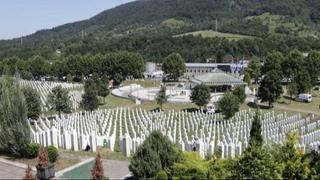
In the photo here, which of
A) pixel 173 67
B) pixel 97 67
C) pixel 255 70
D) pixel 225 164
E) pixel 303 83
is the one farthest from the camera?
pixel 97 67

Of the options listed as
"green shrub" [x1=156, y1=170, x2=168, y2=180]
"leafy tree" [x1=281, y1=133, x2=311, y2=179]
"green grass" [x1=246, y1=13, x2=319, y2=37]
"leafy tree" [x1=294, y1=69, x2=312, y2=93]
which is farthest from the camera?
"green grass" [x1=246, y1=13, x2=319, y2=37]

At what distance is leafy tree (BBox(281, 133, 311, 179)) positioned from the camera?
1920 cm

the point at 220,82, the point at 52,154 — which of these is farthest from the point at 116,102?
the point at 52,154

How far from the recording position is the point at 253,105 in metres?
59.8

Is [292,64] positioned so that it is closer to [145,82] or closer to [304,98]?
[304,98]

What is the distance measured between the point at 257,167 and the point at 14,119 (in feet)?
45.9

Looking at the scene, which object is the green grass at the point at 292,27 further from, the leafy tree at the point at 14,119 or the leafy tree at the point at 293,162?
the leafy tree at the point at 293,162

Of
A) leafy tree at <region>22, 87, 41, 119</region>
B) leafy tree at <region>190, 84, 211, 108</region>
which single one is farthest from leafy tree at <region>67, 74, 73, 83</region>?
leafy tree at <region>22, 87, 41, 119</region>

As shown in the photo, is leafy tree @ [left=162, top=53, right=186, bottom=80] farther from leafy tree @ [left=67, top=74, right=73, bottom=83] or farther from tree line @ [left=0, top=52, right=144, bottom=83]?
leafy tree @ [left=67, top=74, right=73, bottom=83]

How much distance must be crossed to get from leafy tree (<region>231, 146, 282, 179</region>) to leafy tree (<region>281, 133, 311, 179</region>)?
1.63 m

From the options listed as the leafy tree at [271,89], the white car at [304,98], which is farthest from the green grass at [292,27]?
the leafy tree at [271,89]

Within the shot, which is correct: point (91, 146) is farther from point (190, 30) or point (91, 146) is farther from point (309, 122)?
point (190, 30)

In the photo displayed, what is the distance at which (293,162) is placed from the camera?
19.8m

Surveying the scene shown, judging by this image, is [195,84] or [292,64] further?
[292,64]
